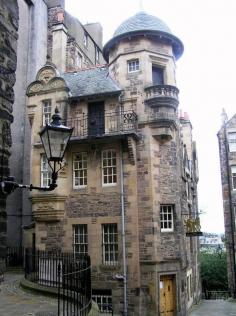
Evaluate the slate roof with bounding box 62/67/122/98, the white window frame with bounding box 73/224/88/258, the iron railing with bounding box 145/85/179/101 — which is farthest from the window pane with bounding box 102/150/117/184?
the iron railing with bounding box 145/85/179/101

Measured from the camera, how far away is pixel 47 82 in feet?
70.8

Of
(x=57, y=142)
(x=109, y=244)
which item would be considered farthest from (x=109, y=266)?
(x=57, y=142)

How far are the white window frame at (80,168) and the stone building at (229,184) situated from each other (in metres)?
15.9

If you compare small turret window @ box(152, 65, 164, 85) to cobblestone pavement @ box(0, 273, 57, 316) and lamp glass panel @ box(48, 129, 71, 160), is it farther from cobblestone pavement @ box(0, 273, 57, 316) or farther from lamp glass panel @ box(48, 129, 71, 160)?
lamp glass panel @ box(48, 129, 71, 160)

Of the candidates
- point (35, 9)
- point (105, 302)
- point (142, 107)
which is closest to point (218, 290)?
point (105, 302)

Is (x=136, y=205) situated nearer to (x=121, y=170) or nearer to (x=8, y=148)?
(x=121, y=170)

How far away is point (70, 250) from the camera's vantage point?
65.8ft

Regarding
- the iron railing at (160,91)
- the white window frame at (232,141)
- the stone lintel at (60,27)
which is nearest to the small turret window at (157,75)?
the iron railing at (160,91)

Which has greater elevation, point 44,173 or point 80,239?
point 44,173

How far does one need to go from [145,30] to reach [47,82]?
5.96m

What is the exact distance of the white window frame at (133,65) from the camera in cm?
2105

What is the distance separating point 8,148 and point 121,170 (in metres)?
13.8

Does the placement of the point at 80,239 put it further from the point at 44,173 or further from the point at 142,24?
the point at 142,24

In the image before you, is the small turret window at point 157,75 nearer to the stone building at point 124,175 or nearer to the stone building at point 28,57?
the stone building at point 124,175
